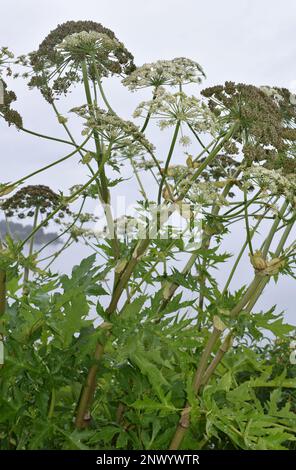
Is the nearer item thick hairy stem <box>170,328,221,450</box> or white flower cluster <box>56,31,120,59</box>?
thick hairy stem <box>170,328,221,450</box>

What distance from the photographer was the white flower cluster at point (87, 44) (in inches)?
178

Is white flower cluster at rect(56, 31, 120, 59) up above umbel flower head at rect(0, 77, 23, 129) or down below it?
above

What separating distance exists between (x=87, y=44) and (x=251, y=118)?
1.12 metres

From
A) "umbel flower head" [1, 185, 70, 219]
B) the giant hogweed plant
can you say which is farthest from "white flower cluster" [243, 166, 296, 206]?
"umbel flower head" [1, 185, 70, 219]

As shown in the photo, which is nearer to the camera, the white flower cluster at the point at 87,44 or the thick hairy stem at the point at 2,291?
the thick hairy stem at the point at 2,291

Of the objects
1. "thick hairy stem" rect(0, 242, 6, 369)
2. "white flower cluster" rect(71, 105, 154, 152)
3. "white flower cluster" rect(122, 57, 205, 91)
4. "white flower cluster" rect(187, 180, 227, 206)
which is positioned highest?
"white flower cluster" rect(122, 57, 205, 91)

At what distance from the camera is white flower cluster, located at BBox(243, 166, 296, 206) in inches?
157

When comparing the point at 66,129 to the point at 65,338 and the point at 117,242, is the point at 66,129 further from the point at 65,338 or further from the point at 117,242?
the point at 65,338

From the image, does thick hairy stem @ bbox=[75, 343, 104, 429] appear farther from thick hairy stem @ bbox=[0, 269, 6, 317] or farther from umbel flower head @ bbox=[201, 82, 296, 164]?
umbel flower head @ bbox=[201, 82, 296, 164]

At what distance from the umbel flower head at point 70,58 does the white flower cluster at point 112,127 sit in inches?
19.7

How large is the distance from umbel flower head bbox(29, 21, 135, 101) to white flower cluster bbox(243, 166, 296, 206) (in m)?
1.16

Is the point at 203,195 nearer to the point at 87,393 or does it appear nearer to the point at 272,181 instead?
the point at 272,181

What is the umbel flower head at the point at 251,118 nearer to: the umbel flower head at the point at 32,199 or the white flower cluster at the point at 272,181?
the white flower cluster at the point at 272,181

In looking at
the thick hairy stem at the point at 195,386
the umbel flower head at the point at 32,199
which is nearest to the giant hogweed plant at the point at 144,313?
the thick hairy stem at the point at 195,386
